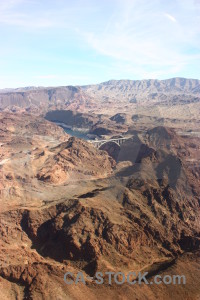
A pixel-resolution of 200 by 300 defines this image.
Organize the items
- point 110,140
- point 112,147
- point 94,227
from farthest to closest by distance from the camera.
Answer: point 112,147 < point 110,140 < point 94,227

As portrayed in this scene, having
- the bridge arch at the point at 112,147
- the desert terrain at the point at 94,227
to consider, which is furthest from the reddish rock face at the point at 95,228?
the bridge arch at the point at 112,147

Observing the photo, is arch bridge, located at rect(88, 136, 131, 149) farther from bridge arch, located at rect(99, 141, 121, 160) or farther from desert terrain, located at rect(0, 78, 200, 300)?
desert terrain, located at rect(0, 78, 200, 300)

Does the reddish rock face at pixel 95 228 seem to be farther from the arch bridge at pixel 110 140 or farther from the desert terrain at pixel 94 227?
the arch bridge at pixel 110 140

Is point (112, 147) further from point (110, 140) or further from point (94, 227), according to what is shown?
point (94, 227)

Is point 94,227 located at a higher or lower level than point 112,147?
lower

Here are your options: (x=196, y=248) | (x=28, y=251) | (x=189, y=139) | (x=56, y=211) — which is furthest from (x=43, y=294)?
(x=189, y=139)

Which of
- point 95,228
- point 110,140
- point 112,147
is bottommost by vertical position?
point 95,228

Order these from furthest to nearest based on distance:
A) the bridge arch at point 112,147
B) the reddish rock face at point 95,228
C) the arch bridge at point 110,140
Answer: the arch bridge at point 110,140, the bridge arch at point 112,147, the reddish rock face at point 95,228

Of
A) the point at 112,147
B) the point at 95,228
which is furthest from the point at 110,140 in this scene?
the point at 95,228

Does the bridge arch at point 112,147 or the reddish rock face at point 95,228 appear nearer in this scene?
the reddish rock face at point 95,228
